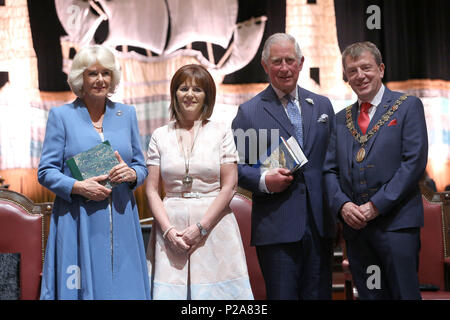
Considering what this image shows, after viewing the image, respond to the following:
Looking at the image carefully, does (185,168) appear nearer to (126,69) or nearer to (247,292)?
(247,292)

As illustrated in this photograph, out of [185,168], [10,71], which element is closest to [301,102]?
[185,168]

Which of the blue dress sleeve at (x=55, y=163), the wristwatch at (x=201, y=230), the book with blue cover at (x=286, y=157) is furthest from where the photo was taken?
the book with blue cover at (x=286, y=157)

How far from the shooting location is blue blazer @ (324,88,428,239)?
2.87 meters

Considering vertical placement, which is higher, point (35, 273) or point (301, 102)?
point (301, 102)

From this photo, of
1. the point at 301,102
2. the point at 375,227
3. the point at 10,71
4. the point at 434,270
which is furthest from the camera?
the point at 10,71

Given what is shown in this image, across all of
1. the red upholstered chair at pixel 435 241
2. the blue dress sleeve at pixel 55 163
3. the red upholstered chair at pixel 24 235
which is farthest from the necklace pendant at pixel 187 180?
the red upholstered chair at pixel 435 241

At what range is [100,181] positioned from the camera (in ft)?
9.24

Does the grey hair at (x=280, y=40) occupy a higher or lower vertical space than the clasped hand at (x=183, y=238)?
higher

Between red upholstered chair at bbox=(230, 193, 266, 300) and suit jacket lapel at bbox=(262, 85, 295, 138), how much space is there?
3.83 ft

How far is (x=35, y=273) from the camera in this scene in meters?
4.12

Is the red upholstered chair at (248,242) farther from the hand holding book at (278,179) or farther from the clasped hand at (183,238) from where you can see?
the clasped hand at (183,238)

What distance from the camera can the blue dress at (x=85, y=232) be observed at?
2.75 m

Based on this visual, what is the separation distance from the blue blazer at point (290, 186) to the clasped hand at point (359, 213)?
0.20m

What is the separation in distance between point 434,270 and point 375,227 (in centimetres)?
135
